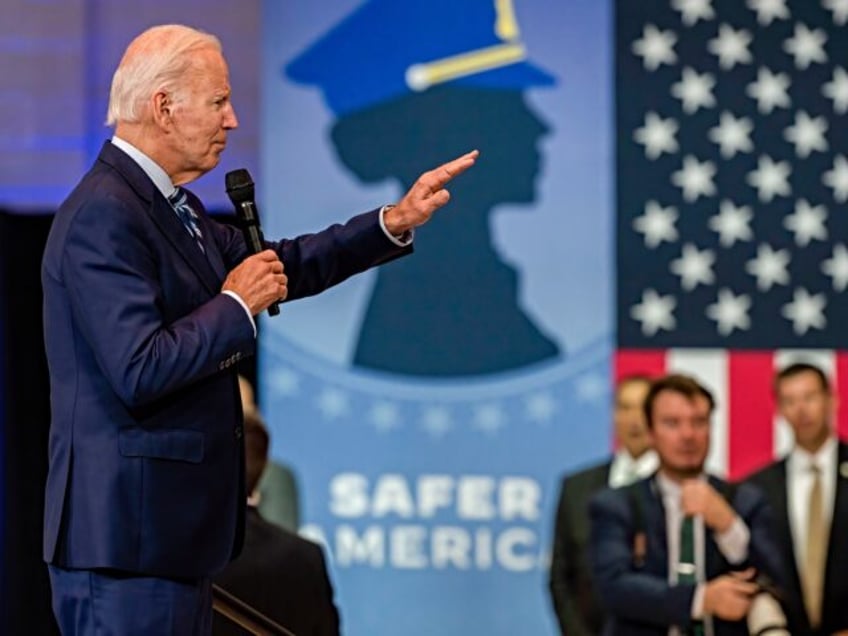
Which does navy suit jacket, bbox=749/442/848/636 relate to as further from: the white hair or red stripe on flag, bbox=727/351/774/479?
the white hair

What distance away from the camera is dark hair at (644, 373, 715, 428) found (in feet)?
16.2

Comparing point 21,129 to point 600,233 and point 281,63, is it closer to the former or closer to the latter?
point 281,63

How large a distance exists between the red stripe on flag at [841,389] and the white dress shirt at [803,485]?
0.82 ft

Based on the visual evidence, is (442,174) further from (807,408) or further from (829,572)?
(807,408)

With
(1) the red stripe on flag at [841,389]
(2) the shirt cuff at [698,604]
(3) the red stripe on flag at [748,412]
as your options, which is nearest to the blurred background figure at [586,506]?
(3) the red stripe on flag at [748,412]

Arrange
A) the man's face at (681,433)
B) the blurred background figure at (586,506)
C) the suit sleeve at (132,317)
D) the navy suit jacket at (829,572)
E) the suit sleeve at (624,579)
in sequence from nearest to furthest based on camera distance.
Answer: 1. the suit sleeve at (132,317)
2. the suit sleeve at (624,579)
3. the man's face at (681,433)
4. the navy suit jacket at (829,572)
5. the blurred background figure at (586,506)

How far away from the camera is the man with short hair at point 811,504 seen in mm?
5609

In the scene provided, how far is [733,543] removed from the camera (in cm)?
455

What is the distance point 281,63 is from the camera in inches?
247

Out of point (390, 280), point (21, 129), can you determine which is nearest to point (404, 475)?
point (390, 280)

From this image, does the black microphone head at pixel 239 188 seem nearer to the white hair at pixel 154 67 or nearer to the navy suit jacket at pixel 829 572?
the white hair at pixel 154 67

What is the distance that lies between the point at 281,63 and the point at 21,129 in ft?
3.97

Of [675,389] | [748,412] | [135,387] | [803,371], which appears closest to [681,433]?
[675,389]

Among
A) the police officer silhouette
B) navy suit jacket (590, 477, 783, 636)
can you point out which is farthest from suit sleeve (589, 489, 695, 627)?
the police officer silhouette
